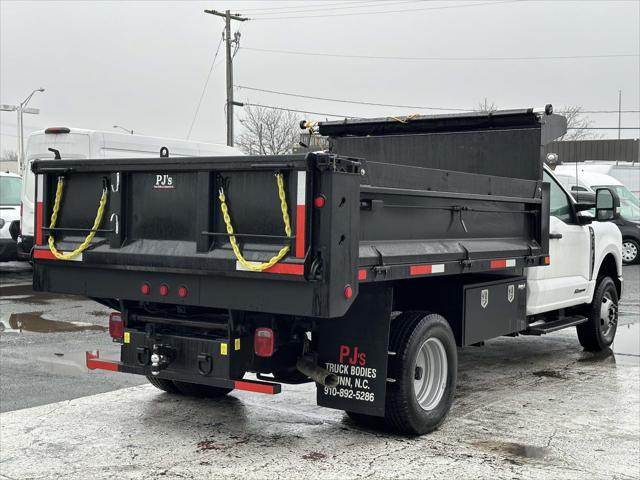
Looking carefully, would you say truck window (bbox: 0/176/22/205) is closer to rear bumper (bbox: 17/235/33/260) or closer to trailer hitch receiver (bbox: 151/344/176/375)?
rear bumper (bbox: 17/235/33/260)

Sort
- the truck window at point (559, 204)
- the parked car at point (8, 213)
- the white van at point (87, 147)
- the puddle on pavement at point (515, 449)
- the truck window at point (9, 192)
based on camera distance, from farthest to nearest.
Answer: the truck window at point (9, 192)
the parked car at point (8, 213)
the white van at point (87, 147)
the truck window at point (559, 204)
the puddle on pavement at point (515, 449)

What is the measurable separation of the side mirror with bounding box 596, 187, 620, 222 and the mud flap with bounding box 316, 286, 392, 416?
425 centimetres

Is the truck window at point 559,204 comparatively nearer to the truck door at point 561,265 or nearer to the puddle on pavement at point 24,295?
the truck door at point 561,265

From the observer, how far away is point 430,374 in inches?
255

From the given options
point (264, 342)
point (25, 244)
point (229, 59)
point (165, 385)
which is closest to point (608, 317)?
point (165, 385)

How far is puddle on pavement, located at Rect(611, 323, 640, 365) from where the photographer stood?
9.36m

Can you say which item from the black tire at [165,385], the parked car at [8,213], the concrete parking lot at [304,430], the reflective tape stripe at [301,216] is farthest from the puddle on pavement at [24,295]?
the reflective tape stripe at [301,216]

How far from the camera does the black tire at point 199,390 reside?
7.13 metres

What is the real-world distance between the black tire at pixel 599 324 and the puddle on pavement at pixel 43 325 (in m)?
5.92

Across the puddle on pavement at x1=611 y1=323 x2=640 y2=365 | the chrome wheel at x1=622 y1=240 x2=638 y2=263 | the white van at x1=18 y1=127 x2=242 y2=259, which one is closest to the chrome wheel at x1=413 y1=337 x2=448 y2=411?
the puddle on pavement at x1=611 y1=323 x2=640 y2=365

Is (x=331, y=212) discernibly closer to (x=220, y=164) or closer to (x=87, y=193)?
(x=220, y=164)

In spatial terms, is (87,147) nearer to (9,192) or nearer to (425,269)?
(9,192)

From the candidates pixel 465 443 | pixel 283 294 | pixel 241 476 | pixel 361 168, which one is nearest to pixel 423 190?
pixel 361 168

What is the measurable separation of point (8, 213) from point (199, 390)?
11868 millimetres
